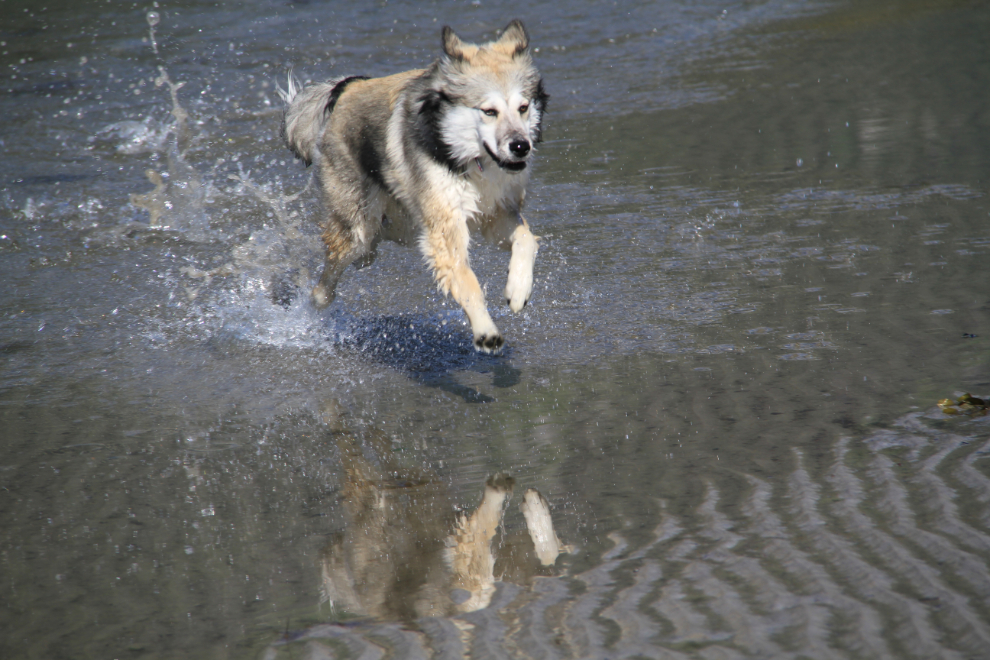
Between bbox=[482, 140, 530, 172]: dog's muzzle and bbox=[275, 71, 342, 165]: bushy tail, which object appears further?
bbox=[275, 71, 342, 165]: bushy tail

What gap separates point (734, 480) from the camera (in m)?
3.16

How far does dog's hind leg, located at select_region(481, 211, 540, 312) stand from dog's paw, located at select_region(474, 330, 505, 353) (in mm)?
255

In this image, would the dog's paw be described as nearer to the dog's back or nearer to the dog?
the dog

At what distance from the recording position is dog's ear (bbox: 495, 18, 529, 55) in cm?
456

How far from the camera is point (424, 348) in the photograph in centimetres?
493

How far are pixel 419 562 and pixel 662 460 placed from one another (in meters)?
1.09

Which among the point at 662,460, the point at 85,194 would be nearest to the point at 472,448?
the point at 662,460

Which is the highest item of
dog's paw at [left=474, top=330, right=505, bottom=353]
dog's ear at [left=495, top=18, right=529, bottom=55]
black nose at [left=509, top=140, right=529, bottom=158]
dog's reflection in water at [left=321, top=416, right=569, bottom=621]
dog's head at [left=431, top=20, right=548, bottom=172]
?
dog's ear at [left=495, top=18, right=529, bottom=55]

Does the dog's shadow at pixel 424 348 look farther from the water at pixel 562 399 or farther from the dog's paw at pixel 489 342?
the dog's paw at pixel 489 342

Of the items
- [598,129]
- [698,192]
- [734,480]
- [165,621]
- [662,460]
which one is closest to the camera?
[165,621]

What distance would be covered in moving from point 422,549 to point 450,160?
87.4 inches

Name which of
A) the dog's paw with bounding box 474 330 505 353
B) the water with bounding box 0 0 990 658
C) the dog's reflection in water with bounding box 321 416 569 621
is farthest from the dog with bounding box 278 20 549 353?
the dog's reflection in water with bounding box 321 416 569 621

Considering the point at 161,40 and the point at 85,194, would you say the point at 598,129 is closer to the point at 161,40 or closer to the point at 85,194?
the point at 85,194

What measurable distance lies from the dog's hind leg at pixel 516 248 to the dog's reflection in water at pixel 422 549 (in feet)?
4.27
